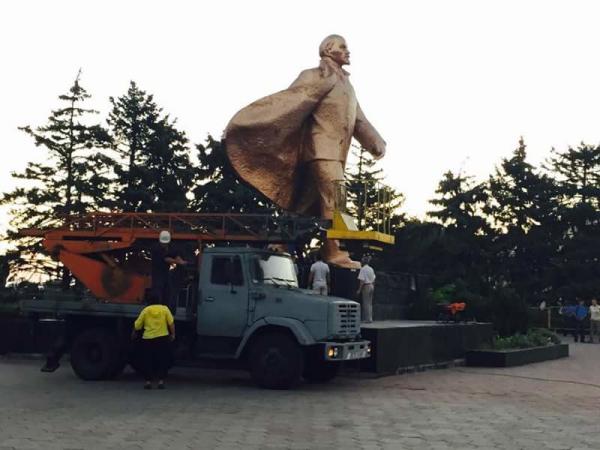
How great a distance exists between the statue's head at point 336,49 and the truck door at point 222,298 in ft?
31.7

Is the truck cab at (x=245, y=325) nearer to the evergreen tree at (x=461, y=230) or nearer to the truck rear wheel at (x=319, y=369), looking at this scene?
the truck rear wheel at (x=319, y=369)

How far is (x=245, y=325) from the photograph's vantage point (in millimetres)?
14859

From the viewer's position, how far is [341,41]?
23.2m

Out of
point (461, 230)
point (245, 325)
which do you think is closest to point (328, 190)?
point (245, 325)

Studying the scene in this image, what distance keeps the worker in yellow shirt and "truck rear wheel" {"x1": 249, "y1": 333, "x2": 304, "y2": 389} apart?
4.83 ft

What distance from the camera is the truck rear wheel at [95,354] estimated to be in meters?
15.6

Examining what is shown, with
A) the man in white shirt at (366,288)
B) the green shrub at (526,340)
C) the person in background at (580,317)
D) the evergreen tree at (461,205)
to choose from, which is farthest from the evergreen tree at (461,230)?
the man in white shirt at (366,288)

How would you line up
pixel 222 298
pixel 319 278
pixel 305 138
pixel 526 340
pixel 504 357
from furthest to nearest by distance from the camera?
pixel 526 340, pixel 305 138, pixel 504 357, pixel 319 278, pixel 222 298

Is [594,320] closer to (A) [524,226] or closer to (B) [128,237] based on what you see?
(B) [128,237]

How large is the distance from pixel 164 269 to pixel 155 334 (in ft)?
6.70

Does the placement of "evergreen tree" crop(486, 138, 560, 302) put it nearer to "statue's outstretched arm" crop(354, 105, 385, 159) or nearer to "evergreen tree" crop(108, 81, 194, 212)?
"evergreen tree" crop(108, 81, 194, 212)

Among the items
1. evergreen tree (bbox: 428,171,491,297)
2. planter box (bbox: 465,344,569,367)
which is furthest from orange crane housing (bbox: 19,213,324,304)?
evergreen tree (bbox: 428,171,491,297)

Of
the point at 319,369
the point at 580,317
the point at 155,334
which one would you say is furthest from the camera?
the point at 580,317

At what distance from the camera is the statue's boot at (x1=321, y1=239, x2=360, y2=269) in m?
22.4
